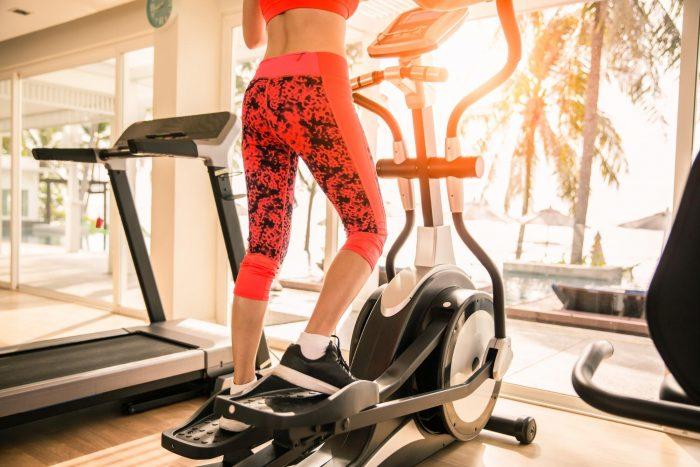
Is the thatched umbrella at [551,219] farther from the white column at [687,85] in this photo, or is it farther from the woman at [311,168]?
the woman at [311,168]

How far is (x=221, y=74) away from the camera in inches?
162

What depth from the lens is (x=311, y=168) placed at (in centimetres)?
144

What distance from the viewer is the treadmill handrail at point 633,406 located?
2.35 ft

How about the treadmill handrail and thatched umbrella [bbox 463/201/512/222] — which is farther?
thatched umbrella [bbox 463/201/512/222]

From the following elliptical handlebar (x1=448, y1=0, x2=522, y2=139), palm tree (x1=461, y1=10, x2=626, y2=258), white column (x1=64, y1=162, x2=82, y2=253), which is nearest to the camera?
elliptical handlebar (x1=448, y1=0, x2=522, y2=139)

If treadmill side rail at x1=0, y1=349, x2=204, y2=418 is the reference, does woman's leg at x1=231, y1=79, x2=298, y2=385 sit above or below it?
above

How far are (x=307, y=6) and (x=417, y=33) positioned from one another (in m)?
0.52

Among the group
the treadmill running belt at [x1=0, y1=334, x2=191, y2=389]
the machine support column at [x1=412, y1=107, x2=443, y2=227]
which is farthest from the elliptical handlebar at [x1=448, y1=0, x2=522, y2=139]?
the treadmill running belt at [x1=0, y1=334, x2=191, y2=389]

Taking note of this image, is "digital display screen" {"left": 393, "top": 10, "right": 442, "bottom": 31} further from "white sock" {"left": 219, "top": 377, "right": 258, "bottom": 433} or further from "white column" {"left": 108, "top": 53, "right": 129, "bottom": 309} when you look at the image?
"white column" {"left": 108, "top": 53, "right": 129, "bottom": 309}

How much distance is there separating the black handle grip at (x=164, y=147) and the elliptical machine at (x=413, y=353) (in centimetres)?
72

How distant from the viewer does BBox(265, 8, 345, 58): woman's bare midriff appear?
4.49 ft

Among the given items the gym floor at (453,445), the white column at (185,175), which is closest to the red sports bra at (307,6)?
the gym floor at (453,445)

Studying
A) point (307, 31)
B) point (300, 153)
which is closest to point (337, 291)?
point (300, 153)

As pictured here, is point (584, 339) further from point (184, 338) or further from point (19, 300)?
point (19, 300)
